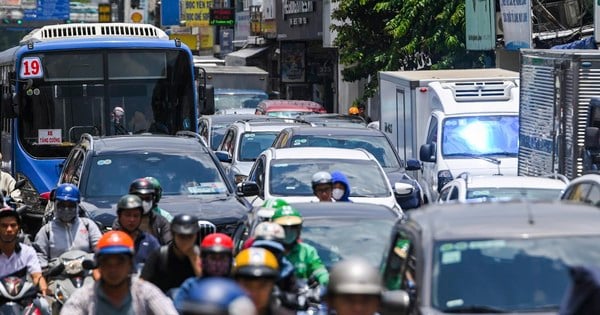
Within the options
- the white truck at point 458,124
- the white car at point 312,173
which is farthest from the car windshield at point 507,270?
the white truck at point 458,124

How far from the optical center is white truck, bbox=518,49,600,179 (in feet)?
57.9

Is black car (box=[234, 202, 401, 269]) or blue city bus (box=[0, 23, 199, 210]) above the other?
blue city bus (box=[0, 23, 199, 210])

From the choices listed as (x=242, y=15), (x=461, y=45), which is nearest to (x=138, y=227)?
(x=461, y=45)

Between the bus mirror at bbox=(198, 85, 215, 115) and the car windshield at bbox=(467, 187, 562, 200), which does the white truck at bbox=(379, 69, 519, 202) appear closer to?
the bus mirror at bbox=(198, 85, 215, 115)

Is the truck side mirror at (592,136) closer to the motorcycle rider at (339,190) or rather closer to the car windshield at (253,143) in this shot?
the motorcycle rider at (339,190)

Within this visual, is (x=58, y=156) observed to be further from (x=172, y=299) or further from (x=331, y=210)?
(x=172, y=299)

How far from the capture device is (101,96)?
21.1m

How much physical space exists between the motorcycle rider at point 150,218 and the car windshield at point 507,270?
3980mm

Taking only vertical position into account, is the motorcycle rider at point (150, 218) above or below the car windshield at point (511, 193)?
above

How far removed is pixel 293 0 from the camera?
55.6 meters

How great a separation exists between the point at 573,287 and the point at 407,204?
424 inches

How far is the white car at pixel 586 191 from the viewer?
12.1m

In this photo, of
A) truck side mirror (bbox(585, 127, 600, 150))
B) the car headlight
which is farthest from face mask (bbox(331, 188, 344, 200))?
the car headlight

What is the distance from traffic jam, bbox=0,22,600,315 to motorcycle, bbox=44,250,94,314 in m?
0.02
